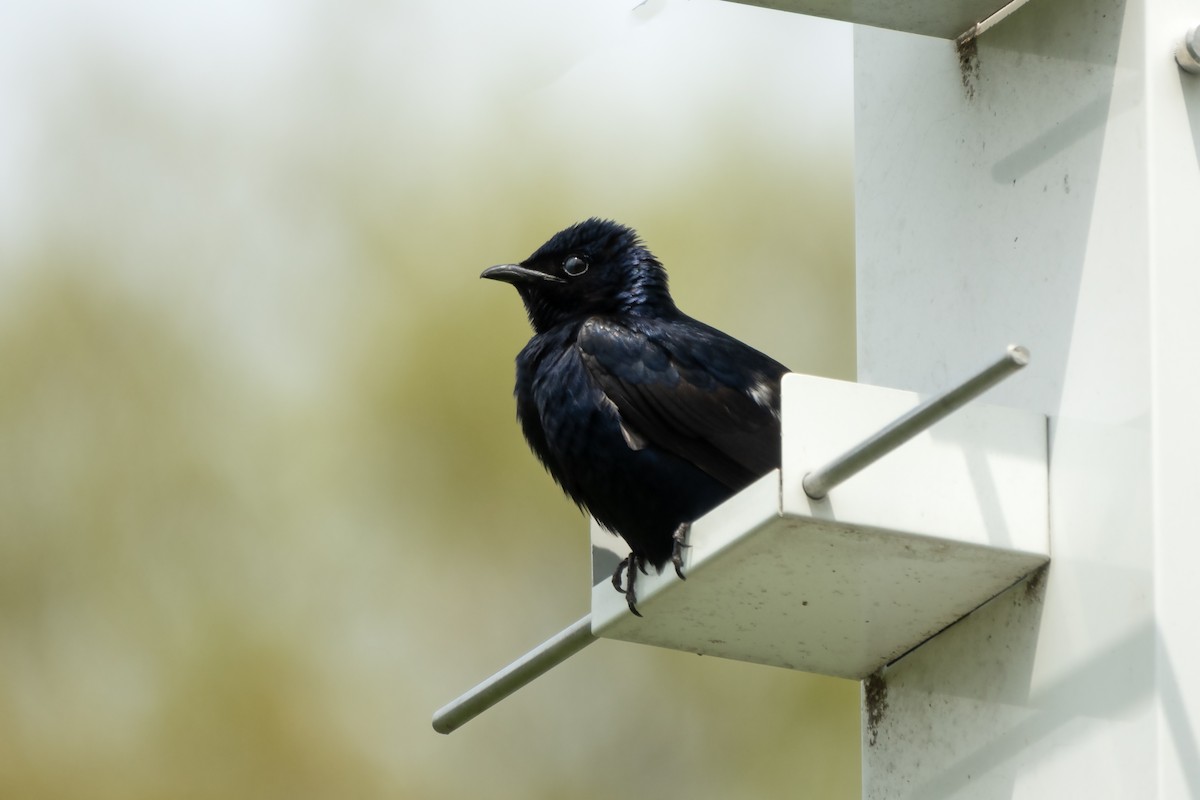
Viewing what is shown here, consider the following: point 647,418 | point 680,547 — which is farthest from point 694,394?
point 680,547

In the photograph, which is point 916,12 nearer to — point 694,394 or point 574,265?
point 694,394

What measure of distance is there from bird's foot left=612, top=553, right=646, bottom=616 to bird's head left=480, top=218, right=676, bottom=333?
1241mm

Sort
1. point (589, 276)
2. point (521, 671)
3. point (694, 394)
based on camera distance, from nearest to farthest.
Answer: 1. point (521, 671)
2. point (694, 394)
3. point (589, 276)

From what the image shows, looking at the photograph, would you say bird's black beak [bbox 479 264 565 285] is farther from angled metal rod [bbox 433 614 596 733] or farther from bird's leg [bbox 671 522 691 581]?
bird's leg [bbox 671 522 691 581]

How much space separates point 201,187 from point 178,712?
11.5 ft

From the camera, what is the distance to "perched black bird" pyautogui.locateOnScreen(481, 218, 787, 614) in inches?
169

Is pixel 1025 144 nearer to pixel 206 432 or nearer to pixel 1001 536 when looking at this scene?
pixel 1001 536

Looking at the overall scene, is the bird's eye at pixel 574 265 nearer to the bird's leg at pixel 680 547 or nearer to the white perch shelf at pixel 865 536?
the white perch shelf at pixel 865 536

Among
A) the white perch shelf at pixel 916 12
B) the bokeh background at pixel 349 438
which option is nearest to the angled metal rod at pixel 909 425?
the white perch shelf at pixel 916 12

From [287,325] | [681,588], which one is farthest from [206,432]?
[681,588]

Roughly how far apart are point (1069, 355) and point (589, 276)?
2.03m

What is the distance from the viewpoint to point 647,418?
4410mm

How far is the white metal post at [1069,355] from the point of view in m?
3.17

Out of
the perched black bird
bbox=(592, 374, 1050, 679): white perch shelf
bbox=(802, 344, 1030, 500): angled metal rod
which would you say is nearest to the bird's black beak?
the perched black bird
